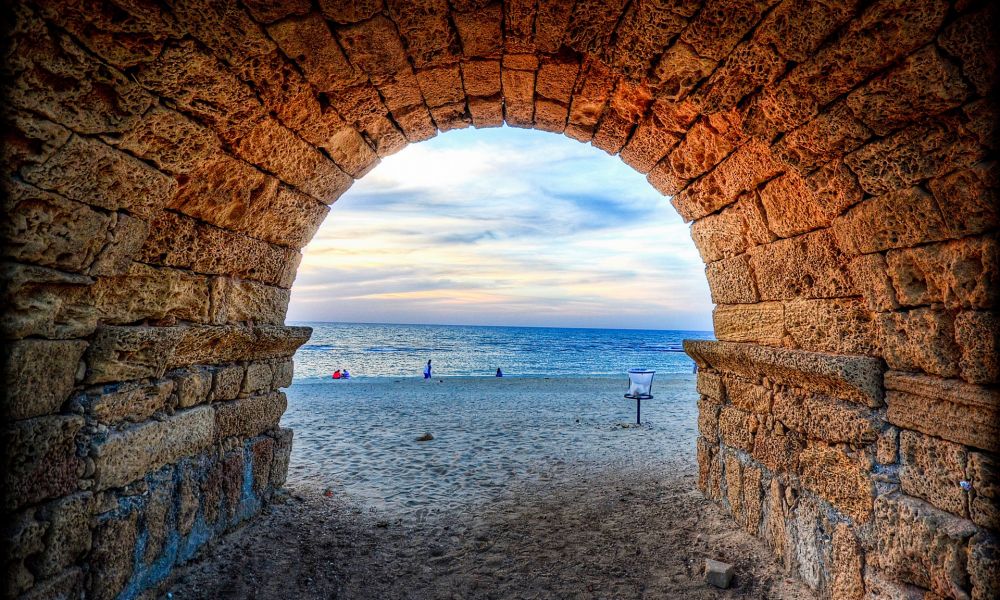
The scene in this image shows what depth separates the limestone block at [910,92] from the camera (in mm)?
1906

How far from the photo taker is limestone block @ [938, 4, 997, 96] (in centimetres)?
174

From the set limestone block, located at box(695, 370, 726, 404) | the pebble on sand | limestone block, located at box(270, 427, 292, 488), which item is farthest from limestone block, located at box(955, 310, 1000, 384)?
limestone block, located at box(270, 427, 292, 488)

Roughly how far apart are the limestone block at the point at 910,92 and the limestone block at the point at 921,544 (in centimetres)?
171

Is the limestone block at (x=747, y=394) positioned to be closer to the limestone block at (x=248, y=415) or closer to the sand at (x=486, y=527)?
the sand at (x=486, y=527)

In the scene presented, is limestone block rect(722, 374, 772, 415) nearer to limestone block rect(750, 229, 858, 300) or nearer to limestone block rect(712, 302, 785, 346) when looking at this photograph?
limestone block rect(712, 302, 785, 346)

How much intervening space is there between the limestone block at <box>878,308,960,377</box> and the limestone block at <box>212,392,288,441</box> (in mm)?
4135

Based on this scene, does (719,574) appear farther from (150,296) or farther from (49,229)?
(49,229)

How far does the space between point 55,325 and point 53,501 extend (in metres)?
0.81

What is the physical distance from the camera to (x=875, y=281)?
269 centimetres

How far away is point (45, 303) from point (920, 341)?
3979mm

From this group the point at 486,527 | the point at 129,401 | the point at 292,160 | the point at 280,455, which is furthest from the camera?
the point at 280,455

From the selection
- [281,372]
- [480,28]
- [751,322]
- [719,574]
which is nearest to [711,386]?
[751,322]

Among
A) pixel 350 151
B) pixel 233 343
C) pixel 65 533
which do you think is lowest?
pixel 65 533

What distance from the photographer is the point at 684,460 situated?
6426mm
